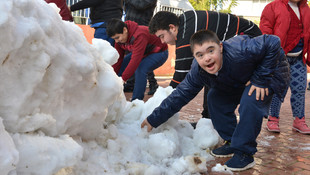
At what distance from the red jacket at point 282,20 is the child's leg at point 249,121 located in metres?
1.55

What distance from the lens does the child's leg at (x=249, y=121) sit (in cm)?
235

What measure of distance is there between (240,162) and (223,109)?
0.55 meters

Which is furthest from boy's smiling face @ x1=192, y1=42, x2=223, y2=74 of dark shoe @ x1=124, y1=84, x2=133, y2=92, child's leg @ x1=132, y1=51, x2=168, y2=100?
dark shoe @ x1=124, y1=84, x2=133, y2=92

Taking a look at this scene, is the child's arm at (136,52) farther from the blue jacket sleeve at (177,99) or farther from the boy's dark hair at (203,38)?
the boy's dark hair at (203,38)

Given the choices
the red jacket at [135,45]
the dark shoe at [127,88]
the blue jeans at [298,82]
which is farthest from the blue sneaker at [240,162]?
the dark shoe at [127,88]

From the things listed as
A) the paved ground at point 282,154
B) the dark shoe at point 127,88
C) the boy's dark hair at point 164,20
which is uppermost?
the boy's dark hair at point 164,20

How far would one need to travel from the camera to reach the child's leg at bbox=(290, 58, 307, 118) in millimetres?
3611

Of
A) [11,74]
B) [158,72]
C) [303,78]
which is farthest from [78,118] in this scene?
[158,72]

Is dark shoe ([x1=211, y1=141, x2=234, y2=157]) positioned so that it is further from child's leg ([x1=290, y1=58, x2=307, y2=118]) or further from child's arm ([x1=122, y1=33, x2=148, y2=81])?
child's arm ([x1=122, y1=33, x2=148, y2=81])

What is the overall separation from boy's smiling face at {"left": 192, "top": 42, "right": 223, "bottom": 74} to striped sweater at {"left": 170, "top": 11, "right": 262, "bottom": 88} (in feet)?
2.49

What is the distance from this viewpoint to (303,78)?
11.8ft

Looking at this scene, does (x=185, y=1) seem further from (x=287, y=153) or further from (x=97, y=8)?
(x=287, y=153)

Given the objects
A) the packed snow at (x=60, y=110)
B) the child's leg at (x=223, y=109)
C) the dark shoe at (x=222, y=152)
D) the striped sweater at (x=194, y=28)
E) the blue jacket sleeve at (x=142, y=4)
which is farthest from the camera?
the blue jacket sleeve at (x=142, y=4)

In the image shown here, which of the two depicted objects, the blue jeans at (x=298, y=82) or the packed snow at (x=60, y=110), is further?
the blue jeans at (x=298, y=82)
